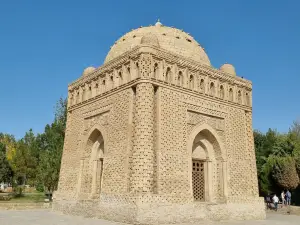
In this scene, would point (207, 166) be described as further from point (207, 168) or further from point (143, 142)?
point (143, 142)

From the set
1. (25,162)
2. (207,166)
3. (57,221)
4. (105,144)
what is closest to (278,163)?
(207,166)

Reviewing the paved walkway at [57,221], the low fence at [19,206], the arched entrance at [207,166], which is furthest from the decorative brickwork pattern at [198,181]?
the low fence at [19,206]

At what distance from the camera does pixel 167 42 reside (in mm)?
14055

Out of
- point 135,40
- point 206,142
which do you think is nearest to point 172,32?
point 135,40

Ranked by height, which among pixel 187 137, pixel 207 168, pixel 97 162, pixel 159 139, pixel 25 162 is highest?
pixel 25 162

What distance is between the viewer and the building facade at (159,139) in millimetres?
10539

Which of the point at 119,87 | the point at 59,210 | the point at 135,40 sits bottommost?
the point at 59,210

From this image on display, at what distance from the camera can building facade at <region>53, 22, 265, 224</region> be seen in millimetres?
10539

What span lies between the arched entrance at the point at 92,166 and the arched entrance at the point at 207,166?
408 centimetres

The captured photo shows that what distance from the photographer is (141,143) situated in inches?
408

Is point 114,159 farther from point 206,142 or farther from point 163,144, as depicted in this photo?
point 206,142

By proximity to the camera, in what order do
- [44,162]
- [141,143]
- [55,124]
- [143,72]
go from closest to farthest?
[141,143]
[143,72]
[44,162]
[55,124]

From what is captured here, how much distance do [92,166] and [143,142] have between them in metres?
4.49

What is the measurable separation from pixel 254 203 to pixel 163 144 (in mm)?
5756
